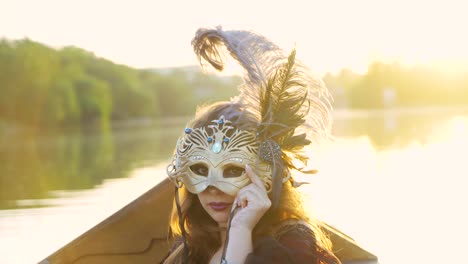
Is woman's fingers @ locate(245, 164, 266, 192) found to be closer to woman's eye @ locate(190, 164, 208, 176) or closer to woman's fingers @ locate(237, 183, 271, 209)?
woman's fingers @ locate(237, 183, 271, 209)

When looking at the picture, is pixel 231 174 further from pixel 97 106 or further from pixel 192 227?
pixel 97 106

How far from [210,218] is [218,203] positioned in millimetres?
207

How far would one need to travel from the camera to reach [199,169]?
292 cm

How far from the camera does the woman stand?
2.71 metres

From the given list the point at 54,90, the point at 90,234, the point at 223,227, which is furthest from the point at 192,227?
the point at 54,90

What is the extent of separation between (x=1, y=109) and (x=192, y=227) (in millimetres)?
40645

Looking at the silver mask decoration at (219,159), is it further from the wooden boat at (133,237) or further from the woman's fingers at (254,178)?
the wooden boat at (133,237)

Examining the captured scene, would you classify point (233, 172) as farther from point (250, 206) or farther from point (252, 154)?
point (250, 206)

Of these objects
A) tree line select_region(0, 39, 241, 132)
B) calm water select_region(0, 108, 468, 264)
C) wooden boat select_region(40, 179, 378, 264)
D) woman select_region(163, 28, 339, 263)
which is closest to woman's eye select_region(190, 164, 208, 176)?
woman select_region(163, 28, 339, 263)

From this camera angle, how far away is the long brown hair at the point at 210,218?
9.09ft

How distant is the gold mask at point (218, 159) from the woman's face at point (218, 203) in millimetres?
33

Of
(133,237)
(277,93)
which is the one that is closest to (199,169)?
(277,93)

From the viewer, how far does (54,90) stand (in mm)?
45656

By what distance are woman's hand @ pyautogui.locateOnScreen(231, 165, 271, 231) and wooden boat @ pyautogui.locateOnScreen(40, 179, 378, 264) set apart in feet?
3.28
